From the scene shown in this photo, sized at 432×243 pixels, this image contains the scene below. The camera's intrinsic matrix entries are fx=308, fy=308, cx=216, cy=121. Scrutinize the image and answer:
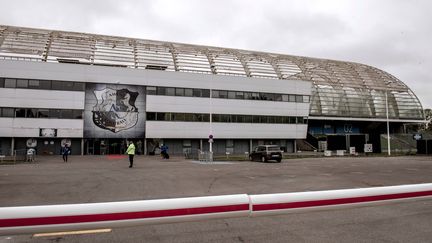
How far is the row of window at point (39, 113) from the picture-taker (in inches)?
1462

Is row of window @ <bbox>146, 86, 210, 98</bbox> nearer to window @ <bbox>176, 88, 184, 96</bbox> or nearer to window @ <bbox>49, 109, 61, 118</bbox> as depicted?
window @ <bbox>176, 88, 184, 96</bbox>

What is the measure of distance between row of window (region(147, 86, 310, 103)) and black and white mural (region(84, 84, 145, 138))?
2684mm

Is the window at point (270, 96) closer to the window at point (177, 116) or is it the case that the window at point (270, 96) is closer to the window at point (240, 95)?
the window at point (240, 95)

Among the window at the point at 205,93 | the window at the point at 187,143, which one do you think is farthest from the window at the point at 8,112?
the window at the point at 205,93

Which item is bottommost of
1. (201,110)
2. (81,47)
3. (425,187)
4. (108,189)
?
(108,189)

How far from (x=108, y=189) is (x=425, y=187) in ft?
31.2

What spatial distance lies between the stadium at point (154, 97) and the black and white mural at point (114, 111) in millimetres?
126

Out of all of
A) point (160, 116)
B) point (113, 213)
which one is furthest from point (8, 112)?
point (113, 213)

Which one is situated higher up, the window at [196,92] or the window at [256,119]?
the window at [196,92]

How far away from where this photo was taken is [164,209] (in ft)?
11.5

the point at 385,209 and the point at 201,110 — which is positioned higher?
the point at 201,110

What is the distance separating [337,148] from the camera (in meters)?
47.2

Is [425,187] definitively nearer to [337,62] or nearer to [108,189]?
[108,189]

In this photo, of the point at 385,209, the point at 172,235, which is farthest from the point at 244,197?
the point at 385,209
